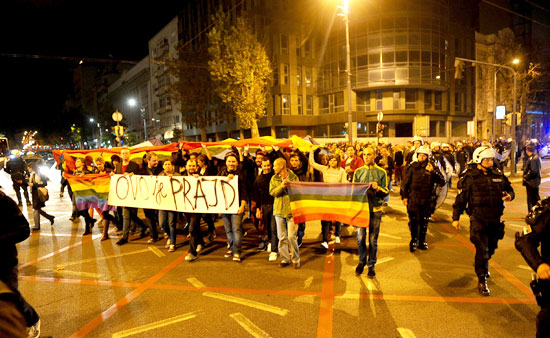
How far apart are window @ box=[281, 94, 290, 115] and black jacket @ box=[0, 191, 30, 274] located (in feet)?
131

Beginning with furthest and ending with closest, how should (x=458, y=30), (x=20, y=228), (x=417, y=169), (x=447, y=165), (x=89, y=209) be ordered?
(x=458, y=30), (x=447, y=165), (x=89, y=209), (x=417, y=169), (x=20, y=228)

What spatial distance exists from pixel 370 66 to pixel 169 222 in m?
36.6

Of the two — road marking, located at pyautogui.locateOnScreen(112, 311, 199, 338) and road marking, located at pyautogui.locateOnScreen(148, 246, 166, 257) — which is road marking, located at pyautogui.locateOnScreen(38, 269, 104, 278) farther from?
road marking, located at pyautogui.locateOnScreen(112, 311, 199, 338)

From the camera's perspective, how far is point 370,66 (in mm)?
38938

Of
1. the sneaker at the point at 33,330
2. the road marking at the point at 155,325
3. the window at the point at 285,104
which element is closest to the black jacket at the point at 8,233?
the sneaker at the point at 33,330

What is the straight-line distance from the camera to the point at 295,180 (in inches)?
238

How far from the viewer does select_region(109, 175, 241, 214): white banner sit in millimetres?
6474

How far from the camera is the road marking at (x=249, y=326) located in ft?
12.5

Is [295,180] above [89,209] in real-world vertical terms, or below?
above

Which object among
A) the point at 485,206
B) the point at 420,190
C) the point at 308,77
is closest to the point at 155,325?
the point at 485,206

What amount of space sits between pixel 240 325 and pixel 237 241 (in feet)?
7.65

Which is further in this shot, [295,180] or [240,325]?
[295,180]

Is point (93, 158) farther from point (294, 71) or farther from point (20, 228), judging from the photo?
point (294, 71)

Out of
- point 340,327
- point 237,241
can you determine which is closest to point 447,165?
point 237,241
